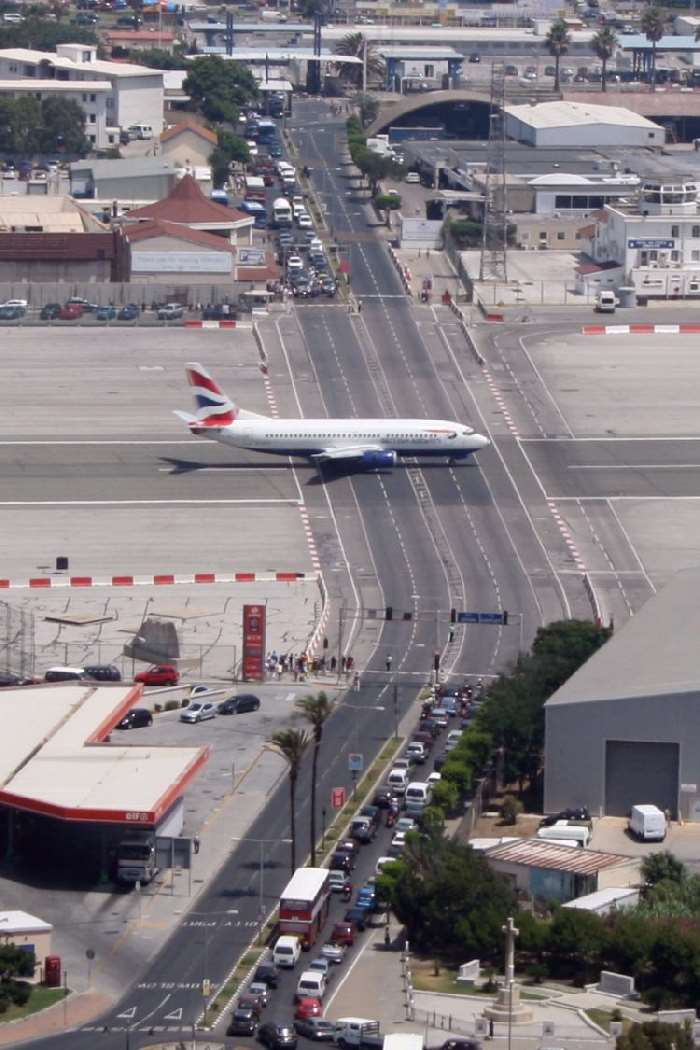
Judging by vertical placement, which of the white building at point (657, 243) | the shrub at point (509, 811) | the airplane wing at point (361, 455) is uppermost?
the white building at point (657, 243)

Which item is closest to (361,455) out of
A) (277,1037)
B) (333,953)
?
(333,953)

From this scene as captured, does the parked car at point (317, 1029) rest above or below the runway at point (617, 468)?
below

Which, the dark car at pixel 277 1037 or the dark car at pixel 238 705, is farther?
the dark car at pixel 238 705

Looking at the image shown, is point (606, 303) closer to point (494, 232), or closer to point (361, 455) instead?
point (494, 232)

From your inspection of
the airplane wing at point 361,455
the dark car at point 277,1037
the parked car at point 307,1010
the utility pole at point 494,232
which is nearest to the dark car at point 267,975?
the parked car at point 307,1010

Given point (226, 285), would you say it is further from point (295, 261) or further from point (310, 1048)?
point (310, 1048)

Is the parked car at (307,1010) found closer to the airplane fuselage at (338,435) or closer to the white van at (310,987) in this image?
the white van at (310,987)

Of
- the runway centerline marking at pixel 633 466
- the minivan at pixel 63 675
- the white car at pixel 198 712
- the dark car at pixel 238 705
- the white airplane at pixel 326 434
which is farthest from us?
the runway centerline marking at pixel 633 466
